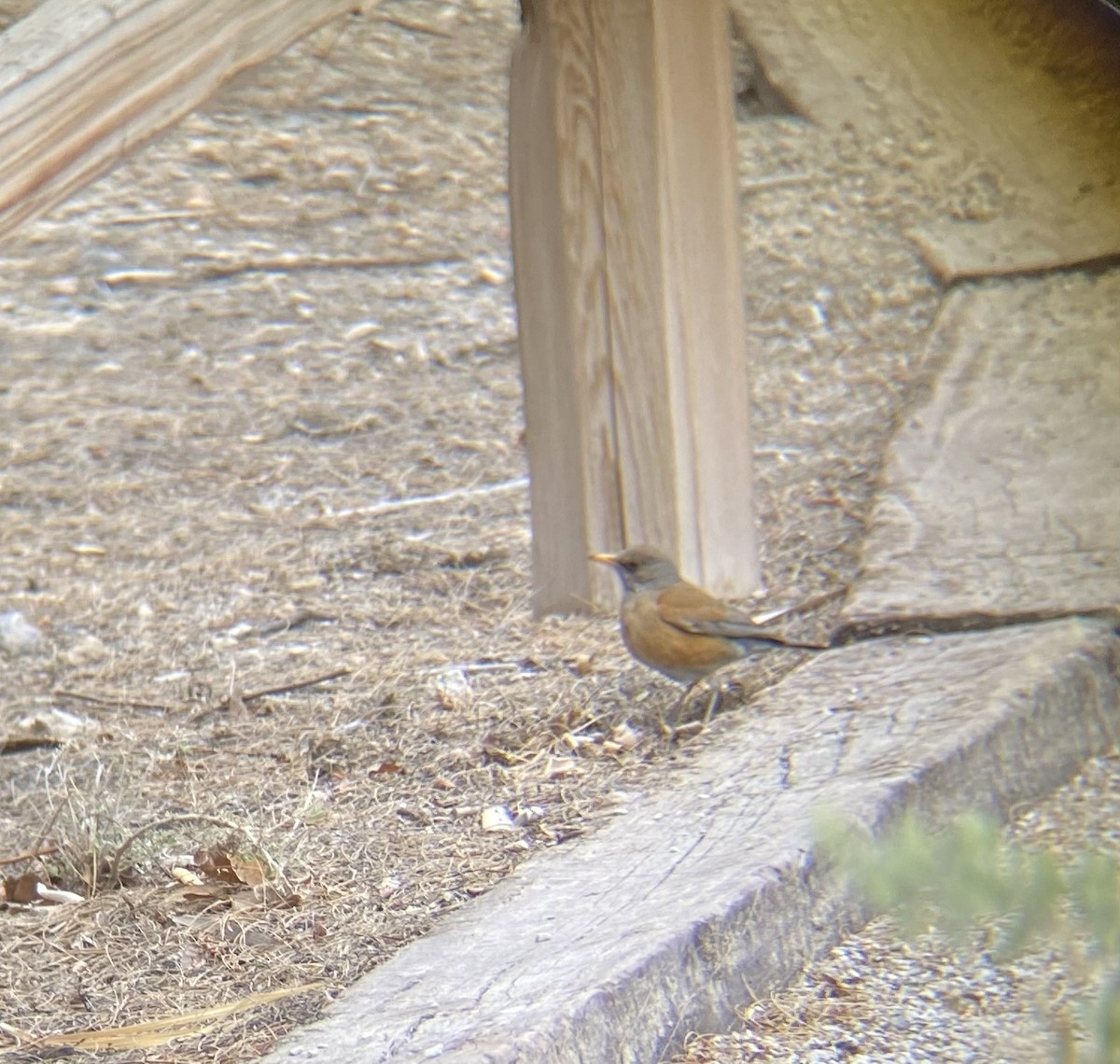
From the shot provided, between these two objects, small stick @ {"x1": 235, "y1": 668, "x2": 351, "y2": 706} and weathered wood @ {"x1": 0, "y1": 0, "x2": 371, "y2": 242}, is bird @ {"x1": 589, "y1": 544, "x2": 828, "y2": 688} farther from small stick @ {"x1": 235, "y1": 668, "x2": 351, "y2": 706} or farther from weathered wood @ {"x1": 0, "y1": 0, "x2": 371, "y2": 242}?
weathered wood @ {"x1": 0, "y1": 0, "x2": 371, "y2": 242}

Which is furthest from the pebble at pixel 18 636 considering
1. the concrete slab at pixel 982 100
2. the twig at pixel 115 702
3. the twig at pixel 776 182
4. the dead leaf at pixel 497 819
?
the twig at pixel 776 182

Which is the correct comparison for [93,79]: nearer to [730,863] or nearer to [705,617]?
[730,863]

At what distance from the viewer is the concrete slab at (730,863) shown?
8.31 ft

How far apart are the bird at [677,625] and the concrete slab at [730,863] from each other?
0.18 meters

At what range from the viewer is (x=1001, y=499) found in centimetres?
465

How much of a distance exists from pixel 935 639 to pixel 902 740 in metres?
0.68

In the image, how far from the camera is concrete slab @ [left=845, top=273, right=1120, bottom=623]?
4203mm

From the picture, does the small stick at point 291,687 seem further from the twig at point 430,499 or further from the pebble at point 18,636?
the twig at point 430,499

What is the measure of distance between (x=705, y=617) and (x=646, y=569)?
0.19 metres

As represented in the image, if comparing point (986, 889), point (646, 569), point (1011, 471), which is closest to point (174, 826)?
point (646, 569)

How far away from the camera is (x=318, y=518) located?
582 cm

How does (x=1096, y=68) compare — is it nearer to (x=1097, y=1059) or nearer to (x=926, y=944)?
(x=926, y=944)

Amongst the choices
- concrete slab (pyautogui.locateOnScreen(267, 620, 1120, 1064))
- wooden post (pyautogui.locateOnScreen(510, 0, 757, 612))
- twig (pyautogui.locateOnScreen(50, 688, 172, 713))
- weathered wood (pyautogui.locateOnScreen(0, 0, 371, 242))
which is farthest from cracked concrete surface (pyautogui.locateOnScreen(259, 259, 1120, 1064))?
twig (pyautogui.locateOnScreen(50, 688, 172, 713))

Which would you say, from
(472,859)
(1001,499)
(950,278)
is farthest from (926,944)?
(950,278)
